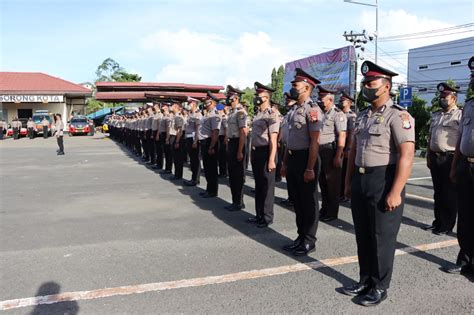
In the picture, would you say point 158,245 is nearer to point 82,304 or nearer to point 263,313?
point 82,304

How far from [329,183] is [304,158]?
6.03 feet

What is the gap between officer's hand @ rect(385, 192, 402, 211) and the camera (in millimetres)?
3111

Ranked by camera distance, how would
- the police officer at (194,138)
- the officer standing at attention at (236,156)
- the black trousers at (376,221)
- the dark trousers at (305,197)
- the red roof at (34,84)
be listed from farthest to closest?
1. the red roof at (34,84)
2. the police officer at (194,138)
3. the officer standing at attention at (236,156)
4. the dark trousers at (305,197)
5. the black trousers at (376,221)

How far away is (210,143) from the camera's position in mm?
7738

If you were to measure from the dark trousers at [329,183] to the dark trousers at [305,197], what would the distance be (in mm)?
1543

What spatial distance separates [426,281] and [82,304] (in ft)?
9.66

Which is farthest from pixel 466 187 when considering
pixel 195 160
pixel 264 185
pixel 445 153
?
pixel 195 160

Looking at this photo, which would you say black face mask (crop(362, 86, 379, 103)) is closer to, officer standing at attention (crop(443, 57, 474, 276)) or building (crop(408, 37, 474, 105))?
officer standing at attention (crop(443, 57, 474, 276))

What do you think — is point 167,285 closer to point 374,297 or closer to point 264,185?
point 374,297

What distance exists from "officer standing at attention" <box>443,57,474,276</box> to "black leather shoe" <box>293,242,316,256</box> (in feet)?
4.22

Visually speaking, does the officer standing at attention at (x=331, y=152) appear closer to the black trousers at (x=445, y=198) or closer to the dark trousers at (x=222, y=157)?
the black trousers at (x=445, y=198)

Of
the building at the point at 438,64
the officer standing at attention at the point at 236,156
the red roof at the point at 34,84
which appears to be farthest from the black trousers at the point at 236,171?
the building at the point at 438,64

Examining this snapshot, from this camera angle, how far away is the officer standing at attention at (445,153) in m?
5.05

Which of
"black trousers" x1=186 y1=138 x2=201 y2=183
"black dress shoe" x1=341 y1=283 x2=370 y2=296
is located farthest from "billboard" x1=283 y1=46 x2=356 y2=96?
"black dress shoe" x1=341 y1=283 x2=370 y2=296
